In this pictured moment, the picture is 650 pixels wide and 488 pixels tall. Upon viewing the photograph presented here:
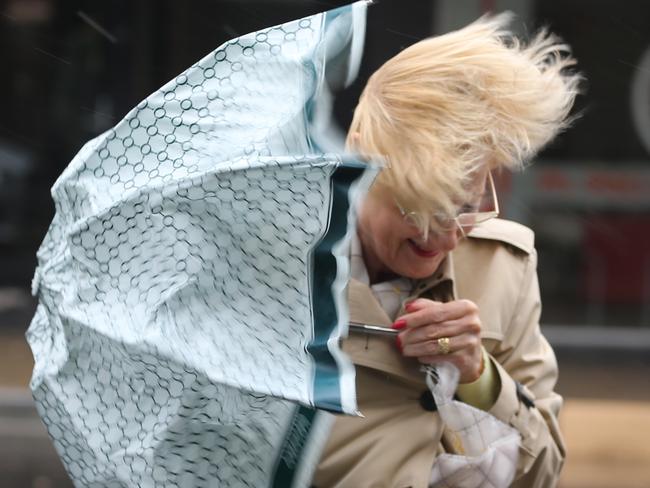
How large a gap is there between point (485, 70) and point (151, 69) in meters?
6.27

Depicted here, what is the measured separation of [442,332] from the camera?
183 cm

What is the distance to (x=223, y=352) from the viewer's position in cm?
162

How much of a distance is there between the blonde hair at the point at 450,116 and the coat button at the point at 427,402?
315 millimetres

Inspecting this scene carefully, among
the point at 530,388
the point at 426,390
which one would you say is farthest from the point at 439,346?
the point at 530,388

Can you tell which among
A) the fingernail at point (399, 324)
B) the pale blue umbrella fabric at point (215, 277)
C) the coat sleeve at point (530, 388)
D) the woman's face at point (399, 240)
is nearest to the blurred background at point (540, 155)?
the coat sleeve at point (530, 388)

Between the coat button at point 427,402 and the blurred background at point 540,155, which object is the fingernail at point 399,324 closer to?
the coat button at point 427,402

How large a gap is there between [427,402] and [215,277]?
19.3 inches

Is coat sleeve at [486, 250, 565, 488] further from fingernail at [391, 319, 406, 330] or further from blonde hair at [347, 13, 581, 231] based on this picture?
blonde hair at [347, 13, 581, 231]

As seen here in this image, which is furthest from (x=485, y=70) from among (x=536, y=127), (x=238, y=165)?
(x=238, y=165)

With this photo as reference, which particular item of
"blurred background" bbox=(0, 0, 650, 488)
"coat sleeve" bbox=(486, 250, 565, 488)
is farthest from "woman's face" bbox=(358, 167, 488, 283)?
"blurred background" bbox=(0, 0, 650, 488)

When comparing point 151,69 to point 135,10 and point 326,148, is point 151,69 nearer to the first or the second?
point 135,10

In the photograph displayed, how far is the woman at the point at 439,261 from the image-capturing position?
179cm

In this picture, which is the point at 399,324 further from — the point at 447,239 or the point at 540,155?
the point at 540,155

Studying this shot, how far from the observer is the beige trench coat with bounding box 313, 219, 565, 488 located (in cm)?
189
